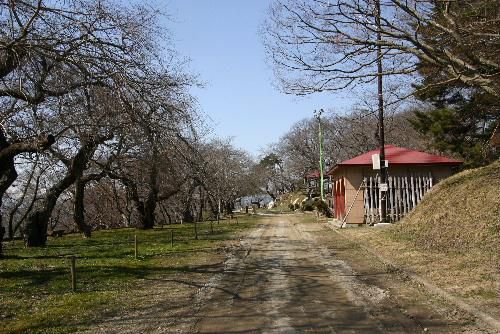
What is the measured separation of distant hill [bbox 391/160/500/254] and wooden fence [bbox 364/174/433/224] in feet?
9.97

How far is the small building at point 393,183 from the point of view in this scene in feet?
79.1

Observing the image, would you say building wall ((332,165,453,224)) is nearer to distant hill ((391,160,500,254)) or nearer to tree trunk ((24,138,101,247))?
distant hill ((391,160,500,254))

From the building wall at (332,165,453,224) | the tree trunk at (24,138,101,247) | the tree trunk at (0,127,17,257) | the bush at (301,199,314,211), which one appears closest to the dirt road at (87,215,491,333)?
the tree trunk at (0,127,17,257)

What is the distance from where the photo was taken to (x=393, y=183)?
79.9 ft

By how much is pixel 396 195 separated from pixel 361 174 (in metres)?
1.92

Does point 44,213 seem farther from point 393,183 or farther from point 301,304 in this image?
point 301,304

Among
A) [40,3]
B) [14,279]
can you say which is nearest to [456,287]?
[40,3]

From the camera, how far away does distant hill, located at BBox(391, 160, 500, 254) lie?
1312 cm

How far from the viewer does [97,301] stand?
30.1 ft

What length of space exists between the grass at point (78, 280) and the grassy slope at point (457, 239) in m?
5.49

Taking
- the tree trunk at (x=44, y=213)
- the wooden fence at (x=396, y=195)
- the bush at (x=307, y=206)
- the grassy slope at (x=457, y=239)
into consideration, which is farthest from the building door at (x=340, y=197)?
the bush at (x=307, y=206)

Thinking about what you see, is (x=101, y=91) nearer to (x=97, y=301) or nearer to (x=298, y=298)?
(x=97, y=301)

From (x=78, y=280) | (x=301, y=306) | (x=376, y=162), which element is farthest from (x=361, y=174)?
(x=301, y=306)

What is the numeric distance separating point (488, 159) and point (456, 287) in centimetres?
2049
